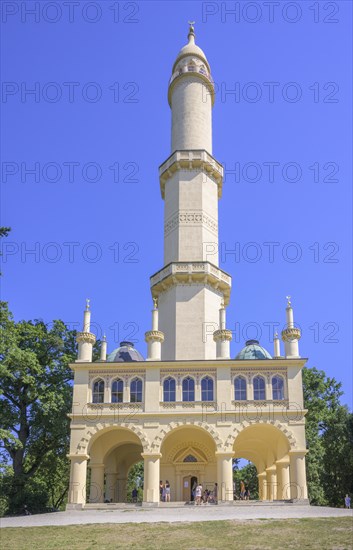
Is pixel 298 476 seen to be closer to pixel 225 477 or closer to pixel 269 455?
pixel 225 477

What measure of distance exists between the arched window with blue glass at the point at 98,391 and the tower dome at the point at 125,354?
4.12 m

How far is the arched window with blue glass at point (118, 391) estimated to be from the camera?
40.9 meters

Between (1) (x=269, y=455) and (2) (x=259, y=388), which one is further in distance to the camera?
(1) (x=269, y=455)

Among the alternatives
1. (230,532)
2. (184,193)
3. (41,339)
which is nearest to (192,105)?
(184,193)

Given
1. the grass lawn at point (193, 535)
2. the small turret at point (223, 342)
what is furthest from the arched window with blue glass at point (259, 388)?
the grass lawn at point (193, 535)

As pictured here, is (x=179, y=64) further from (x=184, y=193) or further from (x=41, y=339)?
(x=41, y=339)

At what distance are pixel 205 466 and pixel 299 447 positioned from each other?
7.49 meters

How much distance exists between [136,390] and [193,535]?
15.9 metres

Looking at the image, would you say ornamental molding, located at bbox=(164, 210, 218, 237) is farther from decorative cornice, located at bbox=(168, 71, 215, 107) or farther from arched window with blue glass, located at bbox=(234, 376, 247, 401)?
arched window with blue glass, located at bbox=(234, 376, 247, 401)

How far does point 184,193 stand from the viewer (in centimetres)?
5094

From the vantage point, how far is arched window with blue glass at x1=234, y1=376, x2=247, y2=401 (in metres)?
40.6

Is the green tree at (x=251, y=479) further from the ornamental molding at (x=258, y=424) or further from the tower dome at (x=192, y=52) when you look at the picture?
the tower dome at (x=192, y=52)

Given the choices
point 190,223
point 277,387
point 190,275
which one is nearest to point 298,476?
point 277,387

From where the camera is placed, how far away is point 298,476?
3828 cm
